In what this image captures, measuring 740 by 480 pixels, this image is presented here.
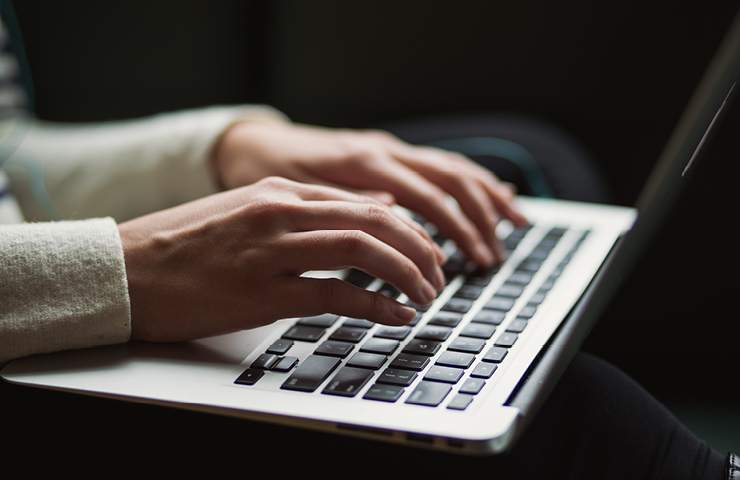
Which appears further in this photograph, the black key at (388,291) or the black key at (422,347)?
the black key at (388,291)

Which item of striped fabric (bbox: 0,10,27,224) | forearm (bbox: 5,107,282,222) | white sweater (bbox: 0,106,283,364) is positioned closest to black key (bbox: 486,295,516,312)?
white sweater (bbox: 0,106,283,364)

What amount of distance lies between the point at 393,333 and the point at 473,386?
0.31 feet

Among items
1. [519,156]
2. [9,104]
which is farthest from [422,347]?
[9,104]

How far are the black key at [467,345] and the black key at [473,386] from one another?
1.7 inches

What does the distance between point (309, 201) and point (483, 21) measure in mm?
1011

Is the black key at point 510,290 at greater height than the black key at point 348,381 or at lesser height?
lesser

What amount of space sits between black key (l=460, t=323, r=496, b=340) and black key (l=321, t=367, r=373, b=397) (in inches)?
3.7

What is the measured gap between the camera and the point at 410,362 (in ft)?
1.31

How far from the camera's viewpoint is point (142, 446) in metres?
0.40

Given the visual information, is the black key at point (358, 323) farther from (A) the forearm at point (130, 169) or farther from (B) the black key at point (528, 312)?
(A) the forearm at point (130, 169)

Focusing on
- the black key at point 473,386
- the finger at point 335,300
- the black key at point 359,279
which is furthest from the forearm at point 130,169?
the black key at point 473,386

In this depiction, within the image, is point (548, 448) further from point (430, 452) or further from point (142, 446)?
point (142, 446)

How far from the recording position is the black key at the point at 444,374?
377 mm

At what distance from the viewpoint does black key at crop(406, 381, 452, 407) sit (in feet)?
1.15
